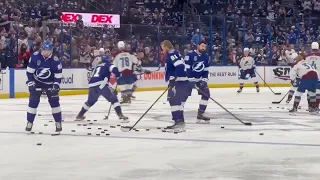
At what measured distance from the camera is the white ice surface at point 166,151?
21.7ft

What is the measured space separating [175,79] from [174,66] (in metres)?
0.22

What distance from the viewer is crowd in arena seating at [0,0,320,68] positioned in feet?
66.6

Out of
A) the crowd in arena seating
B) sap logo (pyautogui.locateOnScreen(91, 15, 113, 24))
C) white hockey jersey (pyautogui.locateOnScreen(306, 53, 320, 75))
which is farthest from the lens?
sap logo (pyautogui.locateOnScreen(91, 15, 113, 24))

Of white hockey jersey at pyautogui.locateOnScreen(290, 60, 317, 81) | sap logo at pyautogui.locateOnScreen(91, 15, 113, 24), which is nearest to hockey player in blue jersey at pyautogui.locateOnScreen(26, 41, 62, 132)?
white hockey jersey at pyautogui.locateOnScreen(290, 60, 317, 81)

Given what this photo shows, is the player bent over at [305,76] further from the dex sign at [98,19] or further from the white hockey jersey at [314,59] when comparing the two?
the dex sign at [98,19]

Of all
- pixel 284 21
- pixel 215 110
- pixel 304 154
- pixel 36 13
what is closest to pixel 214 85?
pixel 284 21

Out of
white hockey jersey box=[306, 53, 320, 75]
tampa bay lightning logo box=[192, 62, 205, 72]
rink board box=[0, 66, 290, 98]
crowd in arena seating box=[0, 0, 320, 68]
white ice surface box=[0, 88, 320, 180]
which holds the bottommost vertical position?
white ice surface box=[0, 88, 320, 180]

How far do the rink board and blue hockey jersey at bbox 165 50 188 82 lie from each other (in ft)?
32.7

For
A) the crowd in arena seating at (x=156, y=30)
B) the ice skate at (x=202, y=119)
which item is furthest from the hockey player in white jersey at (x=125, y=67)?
the ice skate at (x=202, y=119)

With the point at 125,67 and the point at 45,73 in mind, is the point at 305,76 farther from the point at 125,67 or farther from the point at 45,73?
the point at 45,73

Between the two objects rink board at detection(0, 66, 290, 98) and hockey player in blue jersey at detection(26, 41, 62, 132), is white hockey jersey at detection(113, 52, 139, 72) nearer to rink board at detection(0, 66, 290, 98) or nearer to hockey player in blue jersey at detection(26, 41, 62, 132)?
rink board at detection(0, 66, 290, 98)

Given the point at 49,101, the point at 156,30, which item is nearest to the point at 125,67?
the point at 49,101

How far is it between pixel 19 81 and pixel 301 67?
9.20m

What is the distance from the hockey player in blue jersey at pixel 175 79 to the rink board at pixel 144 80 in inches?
387
